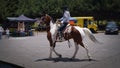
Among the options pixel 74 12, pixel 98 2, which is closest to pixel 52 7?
pixel 74 12

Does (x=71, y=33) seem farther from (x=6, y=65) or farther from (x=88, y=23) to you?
(x=88, y=23)

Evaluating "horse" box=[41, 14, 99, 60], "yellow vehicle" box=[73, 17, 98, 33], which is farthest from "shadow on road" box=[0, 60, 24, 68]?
"yellow vehicle" box=[73, 17, 98, 33]

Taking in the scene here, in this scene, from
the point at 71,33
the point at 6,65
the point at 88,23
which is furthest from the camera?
the point at 88,23

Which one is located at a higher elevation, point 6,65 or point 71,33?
point 71,33

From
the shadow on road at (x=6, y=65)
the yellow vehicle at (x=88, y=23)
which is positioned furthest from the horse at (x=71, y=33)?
the yellow vehicle at (x=88, y=23)

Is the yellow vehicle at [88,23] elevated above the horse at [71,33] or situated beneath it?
situated beneath

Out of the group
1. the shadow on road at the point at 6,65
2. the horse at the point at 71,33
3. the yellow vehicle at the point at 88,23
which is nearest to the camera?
the shadow on road at the point at 6,65

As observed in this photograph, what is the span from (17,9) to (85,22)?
75.6ft

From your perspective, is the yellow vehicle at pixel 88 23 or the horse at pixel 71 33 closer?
the horse at pixel 71 33

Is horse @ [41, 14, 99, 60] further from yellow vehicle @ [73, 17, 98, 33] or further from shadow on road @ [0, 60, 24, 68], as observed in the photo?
yellow vehicle @ [73, 17, 98, 33]

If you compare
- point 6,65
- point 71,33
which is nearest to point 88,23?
point 71,33

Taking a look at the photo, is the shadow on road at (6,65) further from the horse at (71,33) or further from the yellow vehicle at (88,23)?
the yellow vehicle at (88,23)

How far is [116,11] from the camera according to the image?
5997 cm

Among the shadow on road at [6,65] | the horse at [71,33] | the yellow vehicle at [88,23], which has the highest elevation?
the horse at [71,33]
